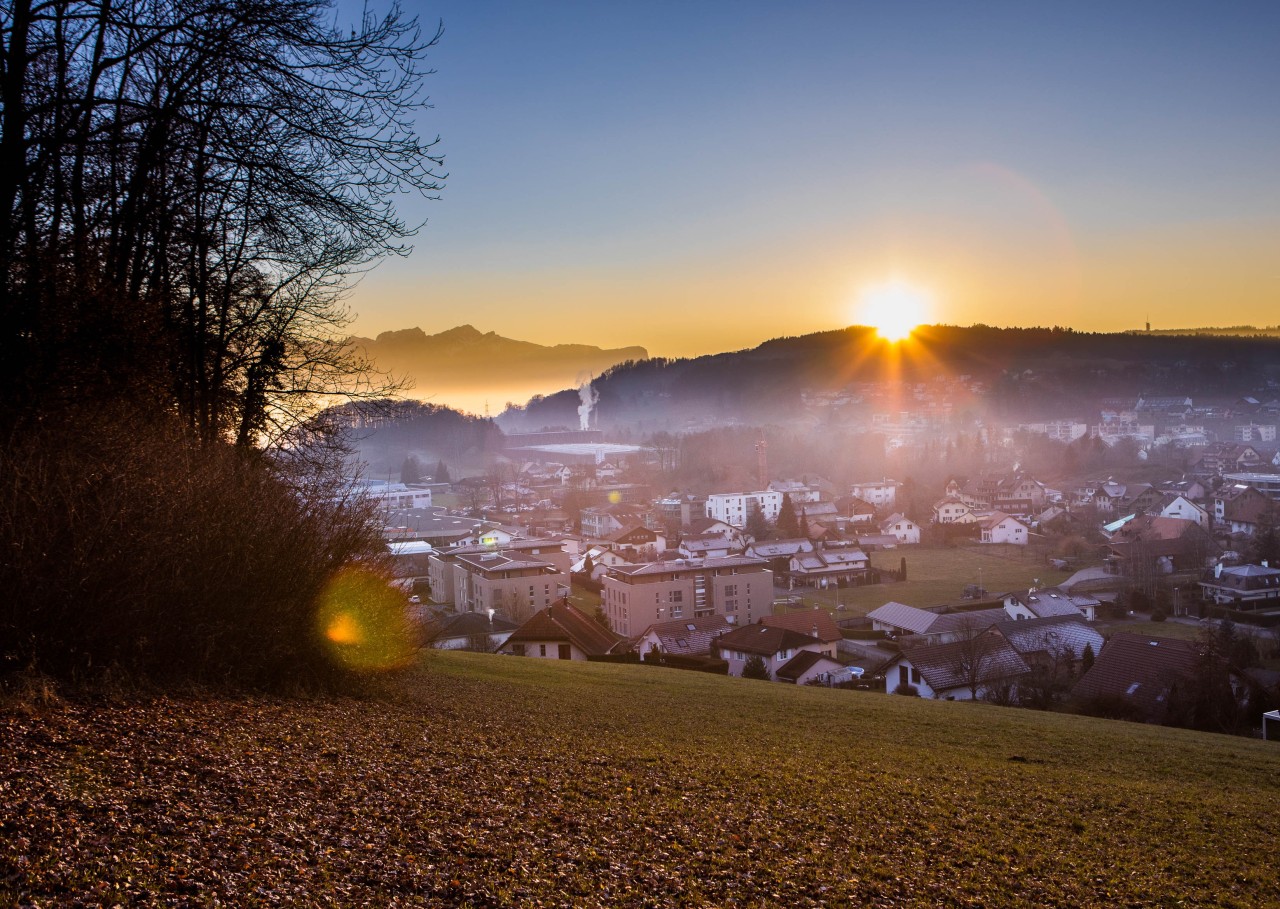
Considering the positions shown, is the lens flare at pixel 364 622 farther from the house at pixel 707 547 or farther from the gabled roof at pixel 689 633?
the house at pixel 707 547

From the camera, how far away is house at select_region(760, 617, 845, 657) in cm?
2623

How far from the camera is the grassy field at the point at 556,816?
11.0 feet

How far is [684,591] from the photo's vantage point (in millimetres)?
32469

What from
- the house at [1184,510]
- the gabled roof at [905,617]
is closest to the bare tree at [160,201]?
the gabled roof at [905,617]

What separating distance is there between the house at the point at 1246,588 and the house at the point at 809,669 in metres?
18.0

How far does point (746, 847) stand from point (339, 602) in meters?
4.71

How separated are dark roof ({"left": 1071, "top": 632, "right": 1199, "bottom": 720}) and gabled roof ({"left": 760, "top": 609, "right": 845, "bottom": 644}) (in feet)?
24.8

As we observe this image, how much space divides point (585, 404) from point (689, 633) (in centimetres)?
5855

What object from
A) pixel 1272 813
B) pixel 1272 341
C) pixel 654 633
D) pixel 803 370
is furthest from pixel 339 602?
pixel 1272 341

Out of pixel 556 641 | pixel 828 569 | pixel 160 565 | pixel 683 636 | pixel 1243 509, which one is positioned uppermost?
pixel 160 565

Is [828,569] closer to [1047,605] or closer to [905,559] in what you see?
[905,559]

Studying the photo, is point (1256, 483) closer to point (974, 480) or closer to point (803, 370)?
point (974, 480)

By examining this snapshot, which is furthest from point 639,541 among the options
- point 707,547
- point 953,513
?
point 953,513

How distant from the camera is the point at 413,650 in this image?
364 inches
